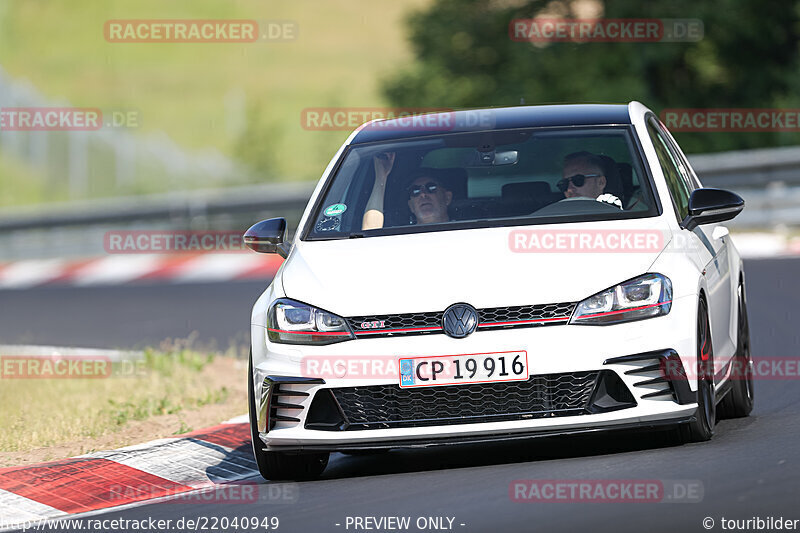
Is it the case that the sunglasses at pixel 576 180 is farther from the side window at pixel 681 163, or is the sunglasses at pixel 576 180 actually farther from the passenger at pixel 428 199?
the side window at pixel 681 163

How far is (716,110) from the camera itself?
107 ft

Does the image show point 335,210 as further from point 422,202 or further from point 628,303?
point 628,303

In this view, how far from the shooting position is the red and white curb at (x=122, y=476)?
6.98 metres

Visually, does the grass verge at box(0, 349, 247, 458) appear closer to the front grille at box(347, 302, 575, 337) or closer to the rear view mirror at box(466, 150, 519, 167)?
the rear view mirror at box(466, 150, 519, 167)

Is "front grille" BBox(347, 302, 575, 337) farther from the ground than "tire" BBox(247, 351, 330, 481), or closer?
farther from the ground

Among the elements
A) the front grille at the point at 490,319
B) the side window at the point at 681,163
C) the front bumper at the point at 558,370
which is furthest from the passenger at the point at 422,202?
the side window at the point at 681,163

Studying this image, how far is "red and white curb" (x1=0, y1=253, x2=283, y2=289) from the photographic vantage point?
19625 mm

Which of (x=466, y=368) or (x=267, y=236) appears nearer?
(x=466, y=368)

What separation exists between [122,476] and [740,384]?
3221 millimetres

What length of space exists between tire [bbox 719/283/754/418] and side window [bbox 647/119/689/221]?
2.29 feet

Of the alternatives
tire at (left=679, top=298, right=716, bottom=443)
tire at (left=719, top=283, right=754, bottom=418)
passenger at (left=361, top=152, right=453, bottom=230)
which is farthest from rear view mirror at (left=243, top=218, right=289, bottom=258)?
tire at (left=719, top=283, right=754, bottom=418)

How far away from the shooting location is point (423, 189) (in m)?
7.71

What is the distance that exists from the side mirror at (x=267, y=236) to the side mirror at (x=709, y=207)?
203cm

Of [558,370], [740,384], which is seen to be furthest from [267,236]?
[740,384]
